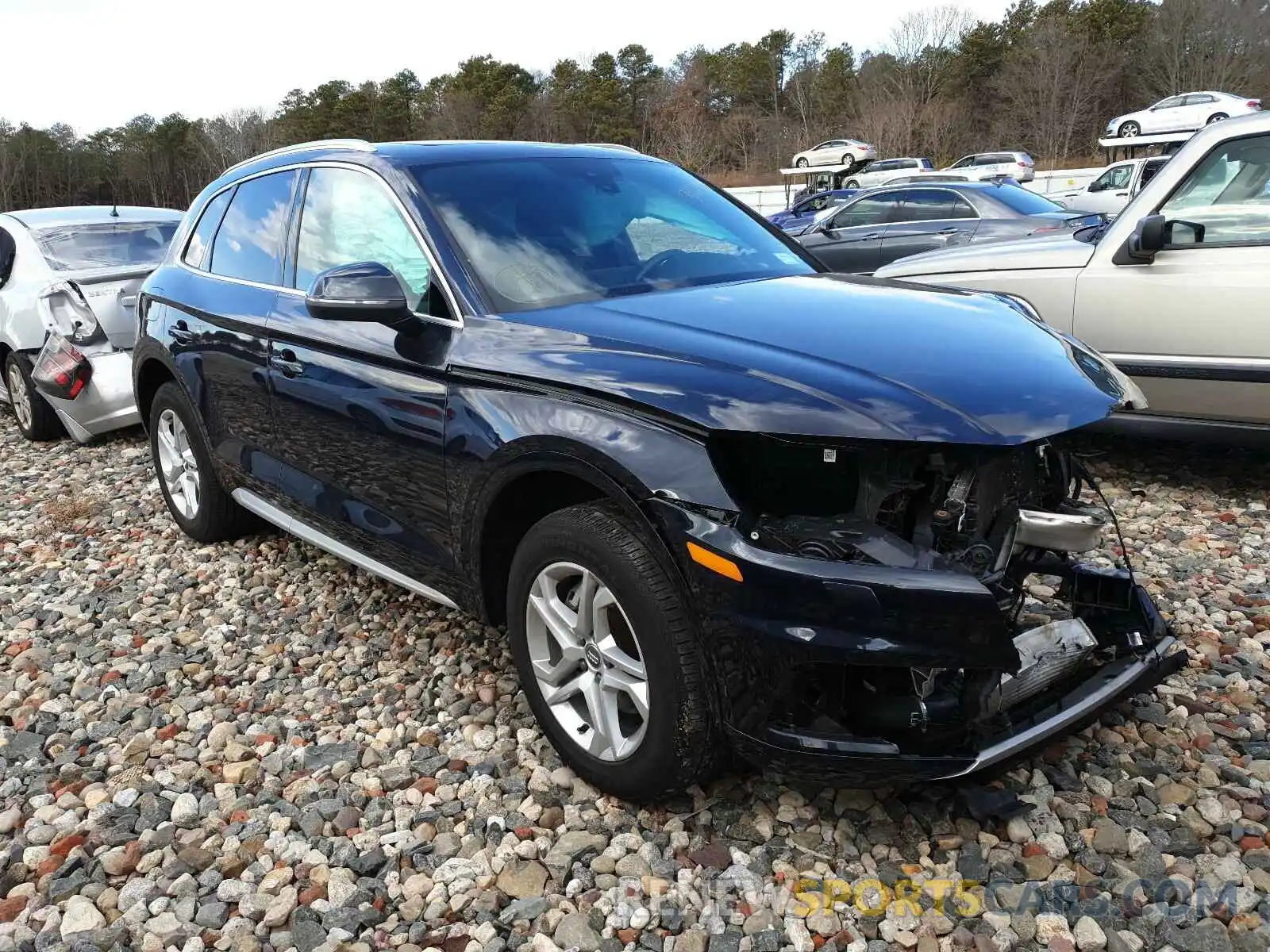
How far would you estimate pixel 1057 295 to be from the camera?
4.87 m

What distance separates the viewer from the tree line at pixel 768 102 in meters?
52.2

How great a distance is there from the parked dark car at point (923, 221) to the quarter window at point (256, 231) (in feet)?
22.2

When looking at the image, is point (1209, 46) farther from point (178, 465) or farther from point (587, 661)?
point (587, 661)

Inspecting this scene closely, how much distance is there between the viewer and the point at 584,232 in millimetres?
3131

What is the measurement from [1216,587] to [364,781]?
3.23m

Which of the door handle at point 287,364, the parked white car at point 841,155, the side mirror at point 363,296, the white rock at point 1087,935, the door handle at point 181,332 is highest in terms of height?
the parked white car at point 841,155

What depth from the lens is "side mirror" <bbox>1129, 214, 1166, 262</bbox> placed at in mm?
4406

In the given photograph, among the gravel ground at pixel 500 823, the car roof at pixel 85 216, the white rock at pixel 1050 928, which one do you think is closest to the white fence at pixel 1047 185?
the car roof at pixel 85 216

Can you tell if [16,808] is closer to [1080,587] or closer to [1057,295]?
[1080,587]

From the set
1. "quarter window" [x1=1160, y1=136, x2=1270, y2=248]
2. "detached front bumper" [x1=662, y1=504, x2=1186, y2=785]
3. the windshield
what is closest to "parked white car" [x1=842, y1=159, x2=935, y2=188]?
"quarter window" [x1=1160, y1=136, x2=1270, y2=248]

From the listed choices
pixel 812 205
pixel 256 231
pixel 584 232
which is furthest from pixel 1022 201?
pixel 256 231

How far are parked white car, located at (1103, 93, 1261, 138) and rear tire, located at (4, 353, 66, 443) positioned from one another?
3299 cm

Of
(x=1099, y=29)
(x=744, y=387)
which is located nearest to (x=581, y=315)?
(x=744, y=387)

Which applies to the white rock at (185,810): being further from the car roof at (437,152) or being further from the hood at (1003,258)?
the hood at (1003,258)
